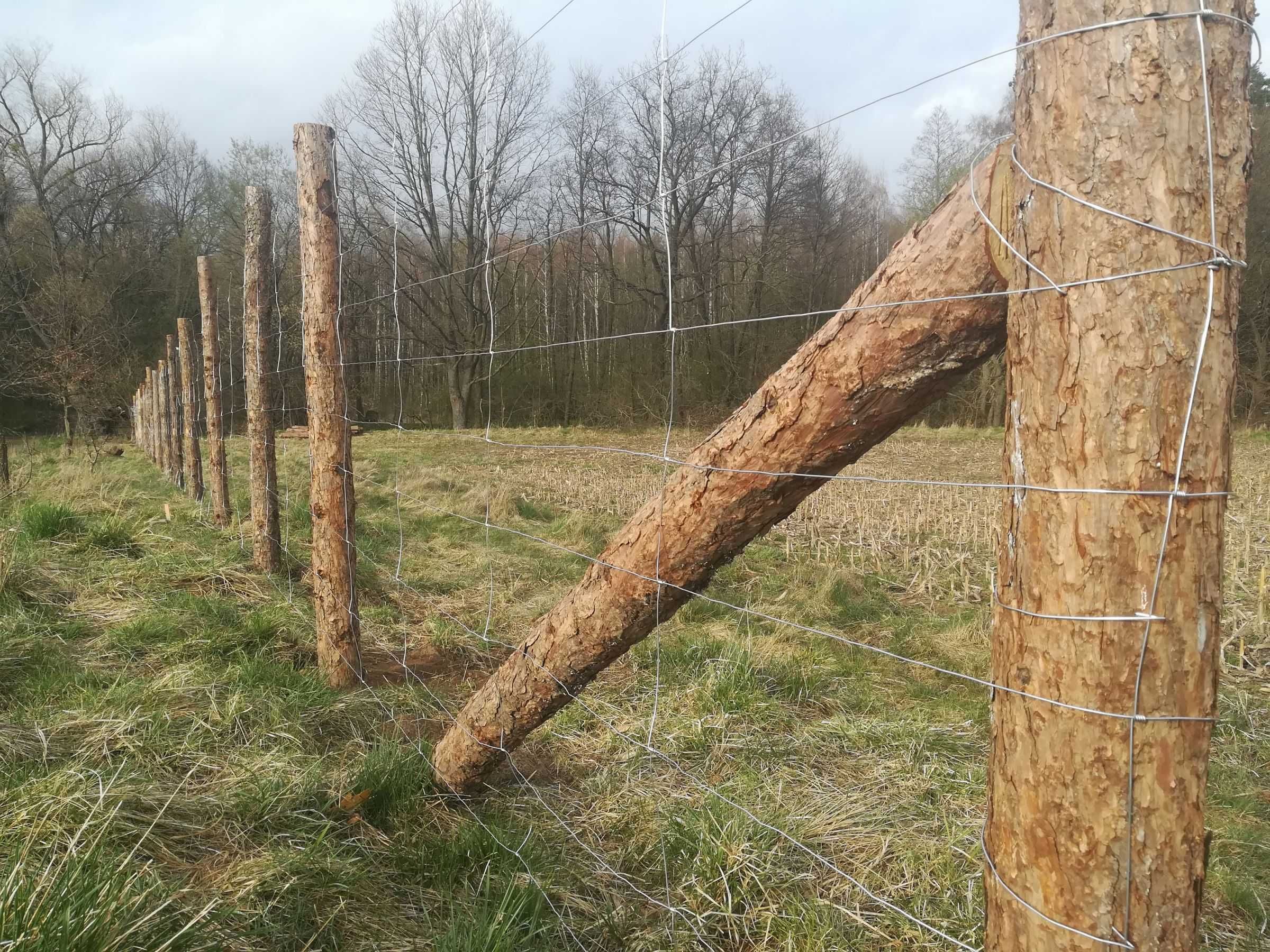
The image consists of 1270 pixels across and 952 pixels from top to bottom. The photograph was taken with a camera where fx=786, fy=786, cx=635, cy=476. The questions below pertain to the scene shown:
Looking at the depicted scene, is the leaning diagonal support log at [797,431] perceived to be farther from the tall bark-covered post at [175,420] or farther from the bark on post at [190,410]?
the tall bark-covered post at [175,420]

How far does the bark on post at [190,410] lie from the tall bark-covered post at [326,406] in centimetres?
634

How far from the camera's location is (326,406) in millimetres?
3795

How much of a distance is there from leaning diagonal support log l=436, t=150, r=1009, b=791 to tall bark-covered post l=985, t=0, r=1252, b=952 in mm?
227

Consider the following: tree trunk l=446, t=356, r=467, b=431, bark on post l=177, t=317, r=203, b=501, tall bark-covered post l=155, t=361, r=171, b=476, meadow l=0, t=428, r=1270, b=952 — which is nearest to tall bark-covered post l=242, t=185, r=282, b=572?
meadow l=0, t=428, r=1270, b=952

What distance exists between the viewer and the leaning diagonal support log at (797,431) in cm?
142

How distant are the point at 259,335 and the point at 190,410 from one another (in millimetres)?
4021

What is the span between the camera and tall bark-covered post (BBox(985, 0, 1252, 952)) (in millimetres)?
1024

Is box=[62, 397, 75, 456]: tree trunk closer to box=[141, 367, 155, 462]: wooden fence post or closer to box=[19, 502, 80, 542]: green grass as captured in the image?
box=[141, 367, 155, 462]: wooden fence post

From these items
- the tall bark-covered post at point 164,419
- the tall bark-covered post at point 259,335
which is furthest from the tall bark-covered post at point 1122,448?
the tall bark-covered post at point 164,419

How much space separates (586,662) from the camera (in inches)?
94.0

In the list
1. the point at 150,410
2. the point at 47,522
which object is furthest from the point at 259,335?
the point at 150,410

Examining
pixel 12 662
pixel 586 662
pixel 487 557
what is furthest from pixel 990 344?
pixel 487 557

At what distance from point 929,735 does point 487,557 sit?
392cm

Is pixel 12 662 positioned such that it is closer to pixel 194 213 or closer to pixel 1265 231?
pixel 1265 231
